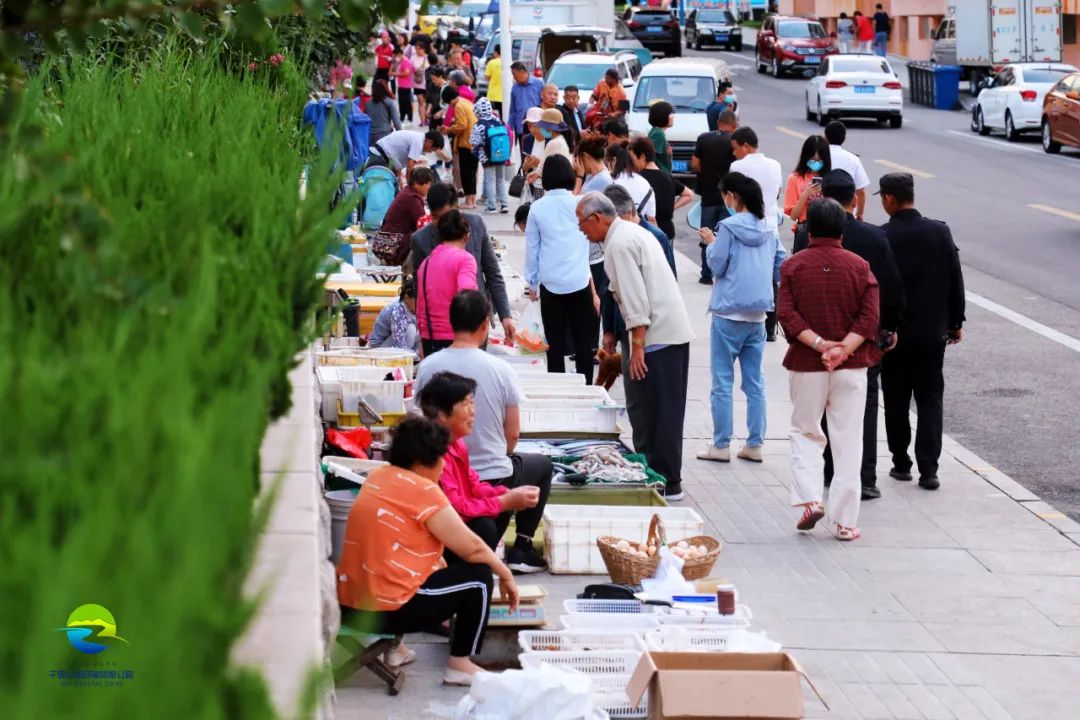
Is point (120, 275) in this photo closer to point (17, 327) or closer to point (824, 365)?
point (17, 327)

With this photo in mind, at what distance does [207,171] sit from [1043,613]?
5.30 meters

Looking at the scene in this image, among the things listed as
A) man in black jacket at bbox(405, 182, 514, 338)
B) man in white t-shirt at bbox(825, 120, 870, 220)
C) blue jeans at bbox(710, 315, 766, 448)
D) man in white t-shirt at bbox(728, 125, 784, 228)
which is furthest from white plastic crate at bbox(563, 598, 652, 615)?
man in white t-shirt at bbox(728, 125, 784, 228)

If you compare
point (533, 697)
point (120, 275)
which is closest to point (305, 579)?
point (120, 275)

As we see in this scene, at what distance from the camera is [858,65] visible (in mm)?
41531

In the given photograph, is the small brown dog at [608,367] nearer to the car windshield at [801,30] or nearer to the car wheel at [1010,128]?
the car wheel at [1010,128]

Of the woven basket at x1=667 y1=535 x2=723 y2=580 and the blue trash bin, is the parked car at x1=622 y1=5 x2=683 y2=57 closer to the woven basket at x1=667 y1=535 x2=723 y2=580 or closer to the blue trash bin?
the blue trash bin

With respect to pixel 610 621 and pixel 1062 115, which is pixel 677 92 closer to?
pixel 1062 115

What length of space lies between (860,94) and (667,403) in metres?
31.4

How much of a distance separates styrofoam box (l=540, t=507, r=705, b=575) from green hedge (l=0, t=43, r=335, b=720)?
403 cm

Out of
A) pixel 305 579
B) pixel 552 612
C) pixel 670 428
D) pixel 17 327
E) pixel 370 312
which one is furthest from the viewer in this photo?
pixel 370 312

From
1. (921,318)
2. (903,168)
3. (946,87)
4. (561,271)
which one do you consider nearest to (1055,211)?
(903,168)

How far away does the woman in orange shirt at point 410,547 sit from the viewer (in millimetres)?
6734

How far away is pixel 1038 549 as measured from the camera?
31.2ft

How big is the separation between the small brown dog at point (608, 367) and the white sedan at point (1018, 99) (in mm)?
27219
